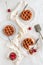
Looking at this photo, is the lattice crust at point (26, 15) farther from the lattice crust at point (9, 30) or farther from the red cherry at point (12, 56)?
the red cherry at point (12, 56)

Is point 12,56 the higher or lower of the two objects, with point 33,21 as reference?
lower

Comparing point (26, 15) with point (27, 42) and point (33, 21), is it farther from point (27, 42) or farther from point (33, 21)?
point (27, 42)

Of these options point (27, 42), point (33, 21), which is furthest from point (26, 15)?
point (27, 42)

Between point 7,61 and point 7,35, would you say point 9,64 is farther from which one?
point 7,35

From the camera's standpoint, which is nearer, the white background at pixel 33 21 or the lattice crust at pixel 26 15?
the white background at pixel 33 21

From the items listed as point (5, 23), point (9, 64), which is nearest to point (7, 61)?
point (9, 64)

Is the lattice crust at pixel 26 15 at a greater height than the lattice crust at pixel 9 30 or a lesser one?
greater

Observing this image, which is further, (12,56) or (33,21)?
(33,21)

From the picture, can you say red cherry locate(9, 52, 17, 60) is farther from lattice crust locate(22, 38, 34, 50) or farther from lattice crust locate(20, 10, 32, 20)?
lattice crust locate(20, 10, 32, 20)

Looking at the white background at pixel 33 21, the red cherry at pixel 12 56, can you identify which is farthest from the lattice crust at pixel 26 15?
the red cherry at pixel 12 56

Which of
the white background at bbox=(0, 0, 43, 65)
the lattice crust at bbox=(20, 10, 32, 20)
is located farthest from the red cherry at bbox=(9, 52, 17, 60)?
the lattice crust at bbox=(20, 10, 32, 20)

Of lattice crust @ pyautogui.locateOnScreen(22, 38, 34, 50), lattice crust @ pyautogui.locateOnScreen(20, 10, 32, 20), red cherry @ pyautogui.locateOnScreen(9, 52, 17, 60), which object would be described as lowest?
red cherry @ pyautogui.locateOnScreen(9, 52, 17, 60)
